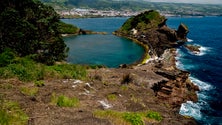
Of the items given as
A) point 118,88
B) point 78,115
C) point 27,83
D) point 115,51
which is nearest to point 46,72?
point 27,83

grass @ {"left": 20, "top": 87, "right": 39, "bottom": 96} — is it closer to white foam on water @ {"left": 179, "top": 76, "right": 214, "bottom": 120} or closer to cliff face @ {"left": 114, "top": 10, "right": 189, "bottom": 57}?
white foam on water @ {"left": 179, "top": 76, "right": 214, "bottom": 120}

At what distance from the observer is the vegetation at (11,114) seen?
67.8 ft

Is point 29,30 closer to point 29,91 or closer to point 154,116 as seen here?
point 29,91

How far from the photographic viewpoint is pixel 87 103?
29.5 metres

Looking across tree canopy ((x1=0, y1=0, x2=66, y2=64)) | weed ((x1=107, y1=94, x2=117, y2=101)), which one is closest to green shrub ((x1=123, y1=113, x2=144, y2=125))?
weed ((x1=107, y1=94, x2=117, y2=101))

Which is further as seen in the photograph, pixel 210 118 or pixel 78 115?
pixel 210 118

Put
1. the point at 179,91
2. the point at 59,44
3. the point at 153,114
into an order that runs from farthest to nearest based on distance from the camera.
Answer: the point at 59,44, the point at 179,91, the point at 153,114

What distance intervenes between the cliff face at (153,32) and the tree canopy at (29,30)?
38556mm

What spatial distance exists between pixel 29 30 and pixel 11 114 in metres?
40.8

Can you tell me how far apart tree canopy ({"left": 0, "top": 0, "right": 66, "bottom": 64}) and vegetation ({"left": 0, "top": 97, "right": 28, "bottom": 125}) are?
3293 centimetres

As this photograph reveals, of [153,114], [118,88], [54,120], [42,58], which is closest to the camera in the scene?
[54,120]

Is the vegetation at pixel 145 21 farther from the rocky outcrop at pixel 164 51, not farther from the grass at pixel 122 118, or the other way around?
the grass at pixel 122 118

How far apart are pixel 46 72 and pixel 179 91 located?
893 inches

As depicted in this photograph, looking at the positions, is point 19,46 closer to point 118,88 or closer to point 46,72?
point 46,72
